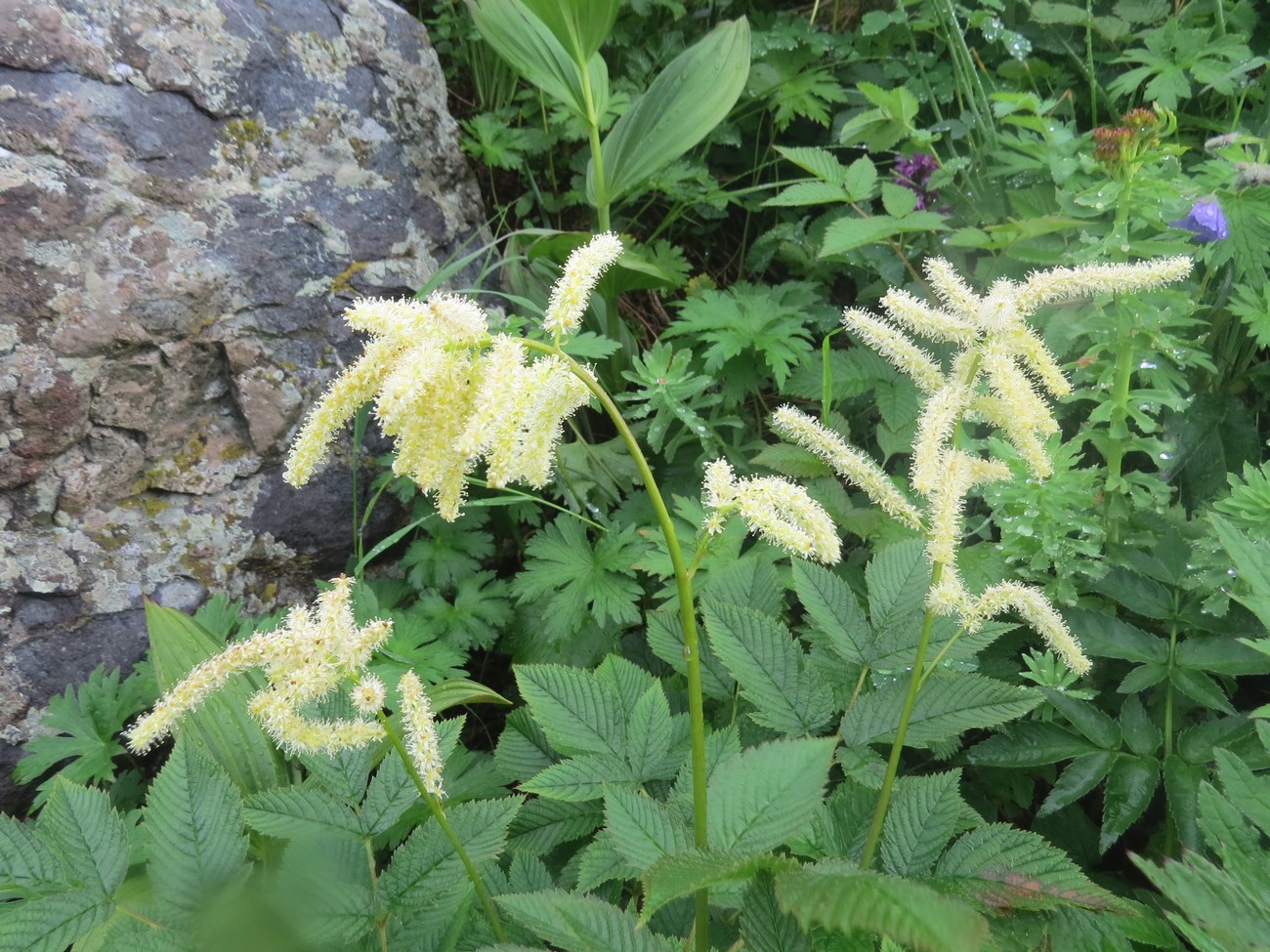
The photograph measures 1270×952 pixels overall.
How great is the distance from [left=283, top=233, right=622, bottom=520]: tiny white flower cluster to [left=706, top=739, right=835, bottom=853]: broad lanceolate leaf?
41 centimetres

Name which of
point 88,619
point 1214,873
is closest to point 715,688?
point 1214,873

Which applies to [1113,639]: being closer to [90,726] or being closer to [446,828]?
[446,828]

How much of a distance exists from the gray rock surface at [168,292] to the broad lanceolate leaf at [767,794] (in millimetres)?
1813

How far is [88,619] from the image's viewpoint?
2.18m

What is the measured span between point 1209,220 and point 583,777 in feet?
5.82

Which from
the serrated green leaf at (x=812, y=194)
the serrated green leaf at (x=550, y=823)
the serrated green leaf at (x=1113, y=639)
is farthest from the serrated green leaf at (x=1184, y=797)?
the serrated green leaf at (x=812, y=194)

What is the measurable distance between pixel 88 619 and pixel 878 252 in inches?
91.6

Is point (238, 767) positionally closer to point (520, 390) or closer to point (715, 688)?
point (715, 688)

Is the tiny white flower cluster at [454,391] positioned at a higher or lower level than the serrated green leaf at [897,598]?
higher

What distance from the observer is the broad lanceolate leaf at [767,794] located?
36.4 inches

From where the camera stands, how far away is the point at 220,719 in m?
1.83

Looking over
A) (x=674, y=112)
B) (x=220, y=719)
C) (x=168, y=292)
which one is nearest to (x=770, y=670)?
(x=220, y=719)

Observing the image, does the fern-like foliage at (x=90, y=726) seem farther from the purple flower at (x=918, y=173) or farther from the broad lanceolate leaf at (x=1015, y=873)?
the purple flower at (x=918, y=173)

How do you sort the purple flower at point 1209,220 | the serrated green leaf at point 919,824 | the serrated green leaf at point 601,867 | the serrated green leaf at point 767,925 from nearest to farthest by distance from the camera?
the serrated green leaf at point 767,925
the serrated green leaf at point 919,824
the serrated green leaf at point 601,867
the purple flower at point 1209,220
